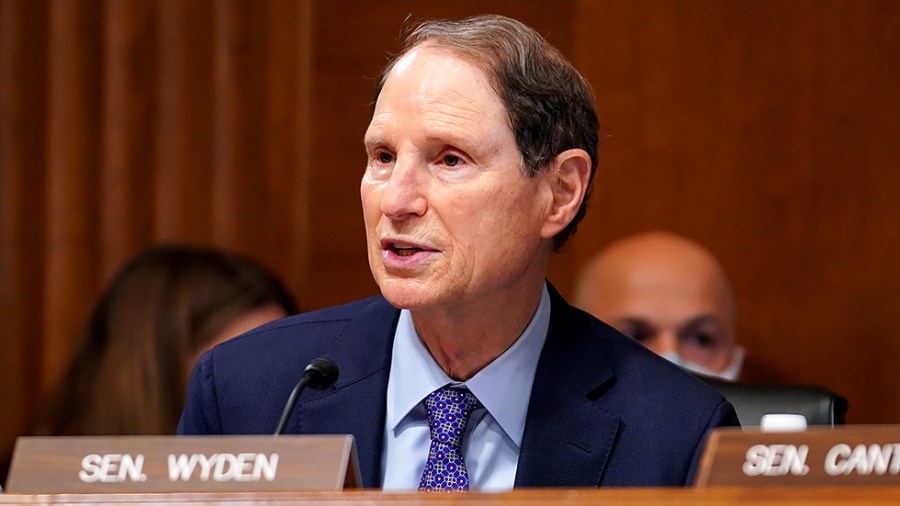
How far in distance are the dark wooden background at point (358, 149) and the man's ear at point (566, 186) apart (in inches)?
70.7

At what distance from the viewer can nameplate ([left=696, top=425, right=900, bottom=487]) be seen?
1.49 meters

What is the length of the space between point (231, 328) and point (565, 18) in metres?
1.48

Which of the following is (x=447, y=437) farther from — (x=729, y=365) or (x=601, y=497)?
(x=729, y=365)

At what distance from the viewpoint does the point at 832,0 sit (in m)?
3.95

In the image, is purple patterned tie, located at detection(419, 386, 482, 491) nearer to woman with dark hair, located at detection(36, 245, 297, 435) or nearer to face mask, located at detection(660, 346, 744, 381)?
woman with dark hair, located at detection(36, 245, 297, 435)

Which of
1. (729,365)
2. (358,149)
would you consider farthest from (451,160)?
(358,149)

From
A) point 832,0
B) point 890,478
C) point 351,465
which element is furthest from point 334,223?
point 890,478

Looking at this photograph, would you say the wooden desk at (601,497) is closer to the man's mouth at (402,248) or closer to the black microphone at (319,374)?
the black microphone at (319,374)

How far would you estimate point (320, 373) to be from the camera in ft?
6.39

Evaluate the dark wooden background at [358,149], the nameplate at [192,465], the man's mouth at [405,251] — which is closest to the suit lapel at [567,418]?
the man's mouth at [405,251]

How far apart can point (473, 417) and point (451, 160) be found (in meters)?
0.42

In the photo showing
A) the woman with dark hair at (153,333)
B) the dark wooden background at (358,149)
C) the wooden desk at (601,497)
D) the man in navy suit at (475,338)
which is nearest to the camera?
the wooden desk at (601,497)

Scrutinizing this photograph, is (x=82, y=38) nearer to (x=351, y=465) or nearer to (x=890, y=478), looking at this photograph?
(x=351, y=465)

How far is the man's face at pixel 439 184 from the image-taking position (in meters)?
2.03
